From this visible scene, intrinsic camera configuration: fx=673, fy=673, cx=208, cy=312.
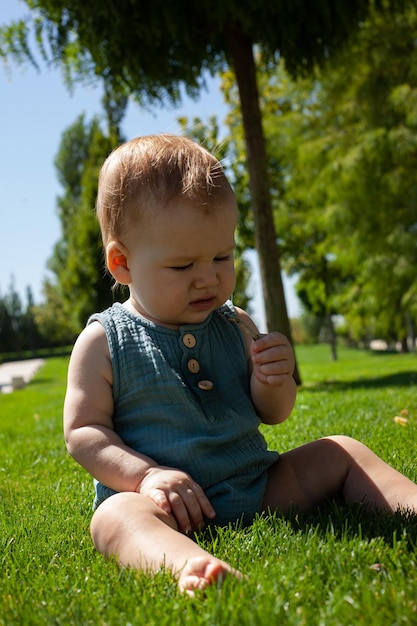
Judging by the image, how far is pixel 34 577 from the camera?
1.75 meters

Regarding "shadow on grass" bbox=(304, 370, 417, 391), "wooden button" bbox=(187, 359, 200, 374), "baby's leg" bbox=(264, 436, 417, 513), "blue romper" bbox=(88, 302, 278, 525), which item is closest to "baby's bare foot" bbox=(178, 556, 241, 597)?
"blue romper" bbox=(88, 302, 278, 525)

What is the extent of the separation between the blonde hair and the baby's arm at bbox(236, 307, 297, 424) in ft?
1.55

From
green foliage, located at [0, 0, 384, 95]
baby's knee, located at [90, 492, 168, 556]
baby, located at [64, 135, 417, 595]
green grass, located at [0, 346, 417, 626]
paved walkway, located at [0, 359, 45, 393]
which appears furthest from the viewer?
paved walkway, located at [0, 359, 45, 393]

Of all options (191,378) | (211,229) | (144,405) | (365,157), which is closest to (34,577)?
(144,405)

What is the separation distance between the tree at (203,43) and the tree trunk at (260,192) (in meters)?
0.01

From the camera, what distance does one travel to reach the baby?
2.05 m

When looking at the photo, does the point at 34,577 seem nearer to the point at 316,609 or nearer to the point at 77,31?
the point at 316,609

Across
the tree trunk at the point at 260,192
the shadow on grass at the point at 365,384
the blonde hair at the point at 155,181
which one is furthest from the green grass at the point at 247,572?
the tree trunk at the point at 260,192

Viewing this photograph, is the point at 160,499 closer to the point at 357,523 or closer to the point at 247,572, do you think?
the point at 247,572

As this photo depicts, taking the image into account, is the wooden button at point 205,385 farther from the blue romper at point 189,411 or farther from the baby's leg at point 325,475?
the baby's leg at point 325,475

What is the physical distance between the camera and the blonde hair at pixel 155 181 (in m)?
2.08

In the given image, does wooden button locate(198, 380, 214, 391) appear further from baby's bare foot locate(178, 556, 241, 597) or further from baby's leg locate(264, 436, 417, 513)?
baby's bare foot locate(178, 556, 241, 597)

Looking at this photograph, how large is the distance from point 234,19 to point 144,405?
19.9ft

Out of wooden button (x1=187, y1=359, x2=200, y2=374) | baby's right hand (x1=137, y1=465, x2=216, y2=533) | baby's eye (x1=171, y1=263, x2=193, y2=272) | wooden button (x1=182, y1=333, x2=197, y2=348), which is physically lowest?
baby's right hand (x1=137, y1=465, x2=216, y2=533)
